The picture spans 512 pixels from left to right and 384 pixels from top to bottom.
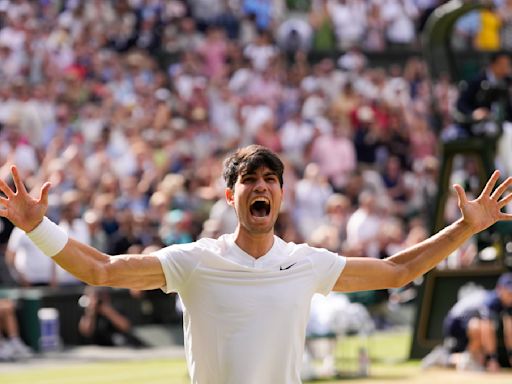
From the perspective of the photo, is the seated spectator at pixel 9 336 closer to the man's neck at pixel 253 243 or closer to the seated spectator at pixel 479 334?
the seated spectator at pixel 479 334

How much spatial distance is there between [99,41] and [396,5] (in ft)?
23.1

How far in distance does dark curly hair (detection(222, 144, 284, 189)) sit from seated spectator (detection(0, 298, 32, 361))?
10087 millimetres

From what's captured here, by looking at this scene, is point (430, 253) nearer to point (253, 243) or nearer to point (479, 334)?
point (253, 243)

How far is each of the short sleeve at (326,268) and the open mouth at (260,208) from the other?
28 centimetres

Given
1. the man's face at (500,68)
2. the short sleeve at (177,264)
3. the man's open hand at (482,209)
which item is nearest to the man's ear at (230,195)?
the short sleeve at (177,264)

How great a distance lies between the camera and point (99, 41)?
832 inches

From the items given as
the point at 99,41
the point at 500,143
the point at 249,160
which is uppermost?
the point at 99,41

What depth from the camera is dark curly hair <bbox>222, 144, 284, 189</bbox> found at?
5.11 metres

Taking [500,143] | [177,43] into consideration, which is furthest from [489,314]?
[177,43]

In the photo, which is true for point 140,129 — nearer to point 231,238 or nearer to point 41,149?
point 41,149

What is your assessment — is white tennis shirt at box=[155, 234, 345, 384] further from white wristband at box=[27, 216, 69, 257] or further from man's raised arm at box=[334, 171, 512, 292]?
white wristband at box=[27, 216, 69, 257]

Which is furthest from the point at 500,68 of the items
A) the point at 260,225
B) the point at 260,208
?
the point at 260,225

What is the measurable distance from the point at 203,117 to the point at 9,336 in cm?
671

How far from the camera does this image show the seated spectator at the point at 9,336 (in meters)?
14.9
